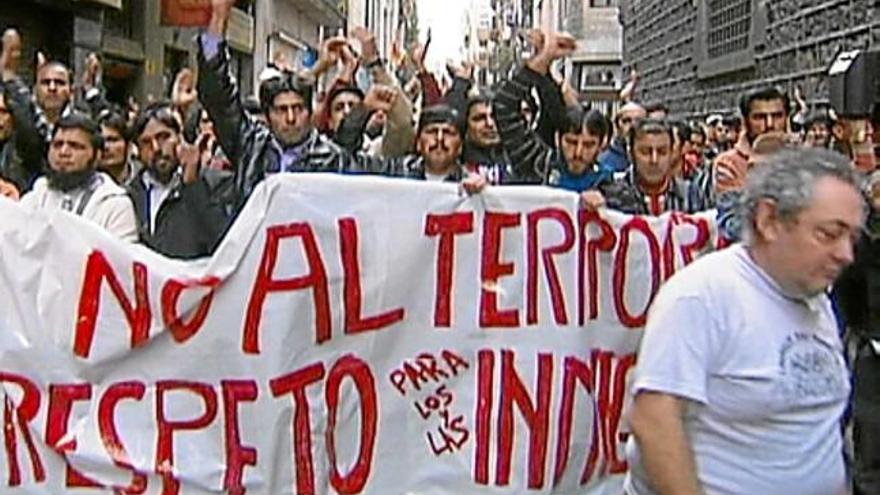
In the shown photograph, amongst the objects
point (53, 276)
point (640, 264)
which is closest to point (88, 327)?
point (53, 276)

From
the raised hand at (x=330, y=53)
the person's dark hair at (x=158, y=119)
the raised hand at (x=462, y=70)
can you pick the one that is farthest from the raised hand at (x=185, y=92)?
the raised hand at (x=462, y=70)

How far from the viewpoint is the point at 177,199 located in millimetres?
7336

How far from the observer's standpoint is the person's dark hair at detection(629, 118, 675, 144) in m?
7.17

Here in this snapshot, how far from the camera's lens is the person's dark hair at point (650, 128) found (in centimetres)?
717

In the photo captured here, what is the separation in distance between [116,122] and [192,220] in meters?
1.26

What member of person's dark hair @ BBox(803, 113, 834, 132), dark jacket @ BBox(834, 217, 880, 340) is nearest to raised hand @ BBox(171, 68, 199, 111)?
person's dark hair @ BBox(803, 113, 834, 132)

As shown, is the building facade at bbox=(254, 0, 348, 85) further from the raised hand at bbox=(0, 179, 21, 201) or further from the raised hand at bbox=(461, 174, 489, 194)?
the raised hand at bbox=(461, 174, 489, 194)

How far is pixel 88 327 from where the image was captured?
5.99 metres

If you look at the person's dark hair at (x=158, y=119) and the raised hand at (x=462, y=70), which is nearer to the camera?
the person's dark hair at (x=158, y=119)

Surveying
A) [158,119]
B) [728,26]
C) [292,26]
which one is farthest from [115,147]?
[292,26]

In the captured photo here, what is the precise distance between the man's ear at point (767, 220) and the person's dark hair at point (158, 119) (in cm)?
518

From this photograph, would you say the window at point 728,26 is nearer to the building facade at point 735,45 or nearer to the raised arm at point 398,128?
the building facade at point 735,45

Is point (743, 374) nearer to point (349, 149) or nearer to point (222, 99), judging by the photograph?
point (222, 99)

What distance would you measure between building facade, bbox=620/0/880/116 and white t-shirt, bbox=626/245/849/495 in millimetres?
12682
